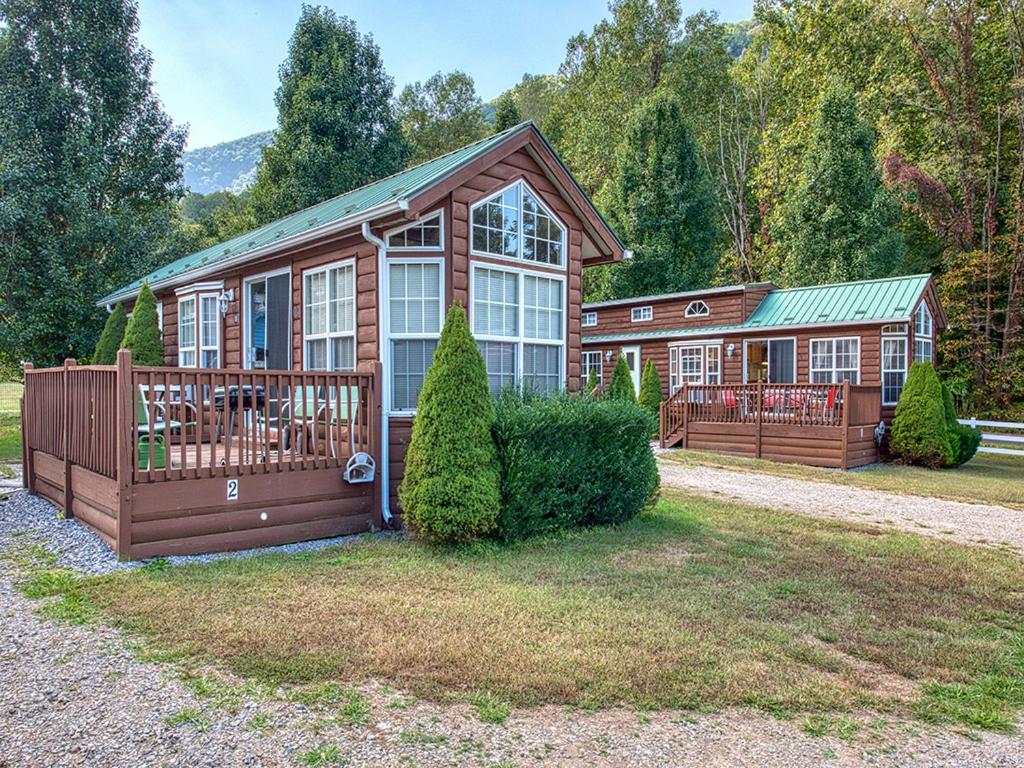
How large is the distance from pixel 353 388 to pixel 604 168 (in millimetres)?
25798

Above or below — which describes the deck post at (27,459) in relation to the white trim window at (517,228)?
below

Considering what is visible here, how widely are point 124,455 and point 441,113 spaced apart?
97.3 ft

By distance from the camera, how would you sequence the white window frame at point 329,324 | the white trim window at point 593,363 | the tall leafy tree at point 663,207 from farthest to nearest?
the tall leafy tree at point 663,207
the white trim window at point 593,363
the white window frame at point 329,324

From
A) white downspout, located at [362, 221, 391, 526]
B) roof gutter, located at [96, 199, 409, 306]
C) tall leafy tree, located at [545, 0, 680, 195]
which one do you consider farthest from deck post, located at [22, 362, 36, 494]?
tall leafy tree, located at [545, 0, 680, 195]

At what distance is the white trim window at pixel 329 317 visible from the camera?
7.24 meters

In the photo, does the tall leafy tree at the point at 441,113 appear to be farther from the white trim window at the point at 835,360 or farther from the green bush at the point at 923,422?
the green bush at the point at 923,422

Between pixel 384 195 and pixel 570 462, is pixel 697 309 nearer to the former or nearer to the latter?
pixel 384 195

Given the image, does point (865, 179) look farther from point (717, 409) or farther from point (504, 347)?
point (504, 347)

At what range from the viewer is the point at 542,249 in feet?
26.2

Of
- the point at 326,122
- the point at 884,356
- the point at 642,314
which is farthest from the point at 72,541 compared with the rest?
the point at 326,122

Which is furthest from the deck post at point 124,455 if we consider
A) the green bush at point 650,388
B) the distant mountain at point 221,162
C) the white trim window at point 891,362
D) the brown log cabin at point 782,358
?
the distant mountain at point 221,162

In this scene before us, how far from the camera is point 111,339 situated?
40.8ft

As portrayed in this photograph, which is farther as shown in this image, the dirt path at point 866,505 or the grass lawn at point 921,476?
the grass lawn at point 921,476

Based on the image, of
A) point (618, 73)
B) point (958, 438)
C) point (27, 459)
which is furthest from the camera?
point (618, 73)
